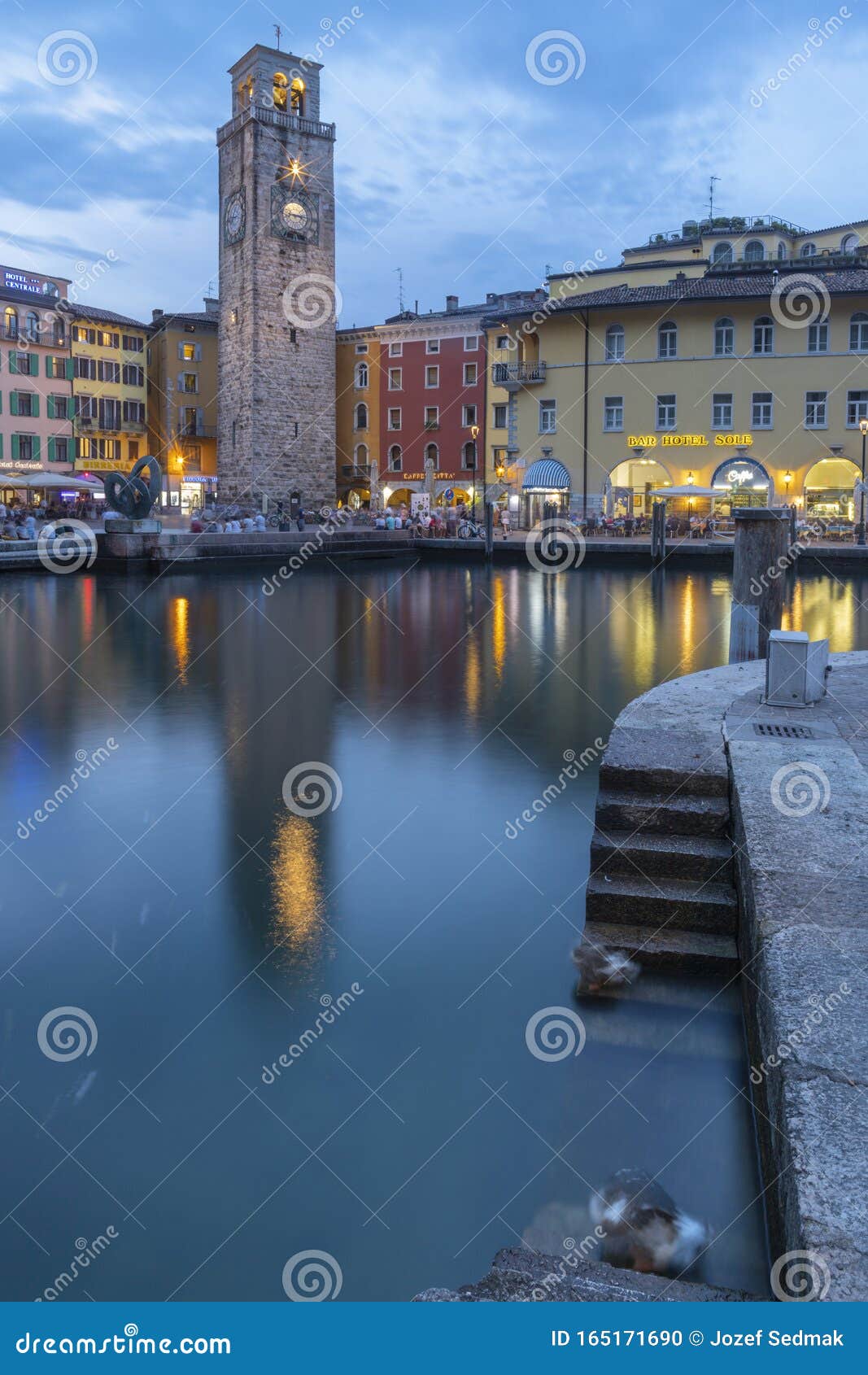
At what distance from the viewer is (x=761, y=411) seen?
35.7 metres

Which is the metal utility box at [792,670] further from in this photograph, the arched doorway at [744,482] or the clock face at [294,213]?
the clock face at [294,213]

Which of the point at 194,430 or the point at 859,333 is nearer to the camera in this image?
the point at 859,333

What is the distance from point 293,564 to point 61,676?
1966 cm

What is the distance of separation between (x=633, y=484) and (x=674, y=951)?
36.6 meters

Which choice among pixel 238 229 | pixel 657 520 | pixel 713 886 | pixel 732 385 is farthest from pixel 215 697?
pixel 238 229

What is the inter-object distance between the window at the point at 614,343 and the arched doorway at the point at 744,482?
4.89 m

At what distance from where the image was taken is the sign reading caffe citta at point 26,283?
152 ft

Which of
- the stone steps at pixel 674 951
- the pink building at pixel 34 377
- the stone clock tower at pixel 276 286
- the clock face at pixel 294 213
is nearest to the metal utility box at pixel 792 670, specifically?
the stone steps at pixel 674 951

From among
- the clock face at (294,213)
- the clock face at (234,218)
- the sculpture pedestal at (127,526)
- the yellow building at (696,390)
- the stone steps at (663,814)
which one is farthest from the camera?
the clock face at (234,218)

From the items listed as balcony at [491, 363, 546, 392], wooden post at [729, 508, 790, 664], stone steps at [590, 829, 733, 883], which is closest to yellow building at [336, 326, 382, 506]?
balcony at [491, 363, 546, 392]

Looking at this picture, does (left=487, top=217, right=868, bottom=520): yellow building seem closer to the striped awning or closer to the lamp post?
the striped awning

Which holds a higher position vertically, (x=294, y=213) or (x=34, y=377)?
(x=294, y=213)

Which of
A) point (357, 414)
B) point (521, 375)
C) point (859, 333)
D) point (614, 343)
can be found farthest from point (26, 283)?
point (859, 333)

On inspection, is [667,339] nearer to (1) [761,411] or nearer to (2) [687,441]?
(2) [687,441]
